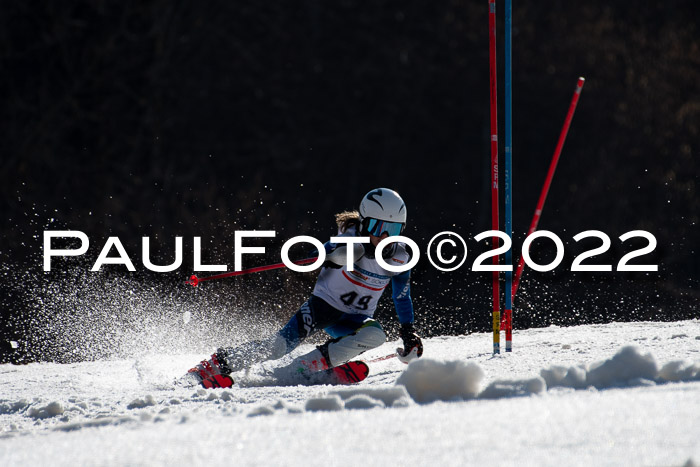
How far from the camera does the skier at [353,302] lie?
574 centimetres

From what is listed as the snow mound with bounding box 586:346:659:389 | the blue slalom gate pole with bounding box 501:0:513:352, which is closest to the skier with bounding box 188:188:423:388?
the blue slalom gate pole with bounding box 501:0:513:352

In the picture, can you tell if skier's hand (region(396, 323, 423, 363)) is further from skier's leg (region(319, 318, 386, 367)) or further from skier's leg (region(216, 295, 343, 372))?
skier's leg (region(216, 295, 343, 372))

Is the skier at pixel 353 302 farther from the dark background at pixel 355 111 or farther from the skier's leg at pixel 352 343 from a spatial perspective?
the dark background at pixel 355 111

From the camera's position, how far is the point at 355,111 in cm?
2917

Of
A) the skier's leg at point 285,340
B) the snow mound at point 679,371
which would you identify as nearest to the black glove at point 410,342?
the skier's leg at point 285,340

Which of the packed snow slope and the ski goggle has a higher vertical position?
the ski goggle

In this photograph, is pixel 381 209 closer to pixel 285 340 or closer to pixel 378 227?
pixel 378 227

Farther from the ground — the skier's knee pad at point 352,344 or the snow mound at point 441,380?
the snow mound at point 441,380

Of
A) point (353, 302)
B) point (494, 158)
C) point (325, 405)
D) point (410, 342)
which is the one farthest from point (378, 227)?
point (325, 405)

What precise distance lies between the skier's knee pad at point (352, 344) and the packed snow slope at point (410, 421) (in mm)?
501

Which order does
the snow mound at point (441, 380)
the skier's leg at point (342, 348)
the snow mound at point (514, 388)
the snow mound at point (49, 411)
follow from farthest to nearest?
the skier's leg at point (342, 348) → the snow mound at point (49, 411) → the snow mound at point (441, 380) → the snow mound at point (514, 388)

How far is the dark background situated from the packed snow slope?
38.7ft

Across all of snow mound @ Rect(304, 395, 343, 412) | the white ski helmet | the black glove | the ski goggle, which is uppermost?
the white ski helmet

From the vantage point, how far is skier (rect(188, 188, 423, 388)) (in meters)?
5.74
